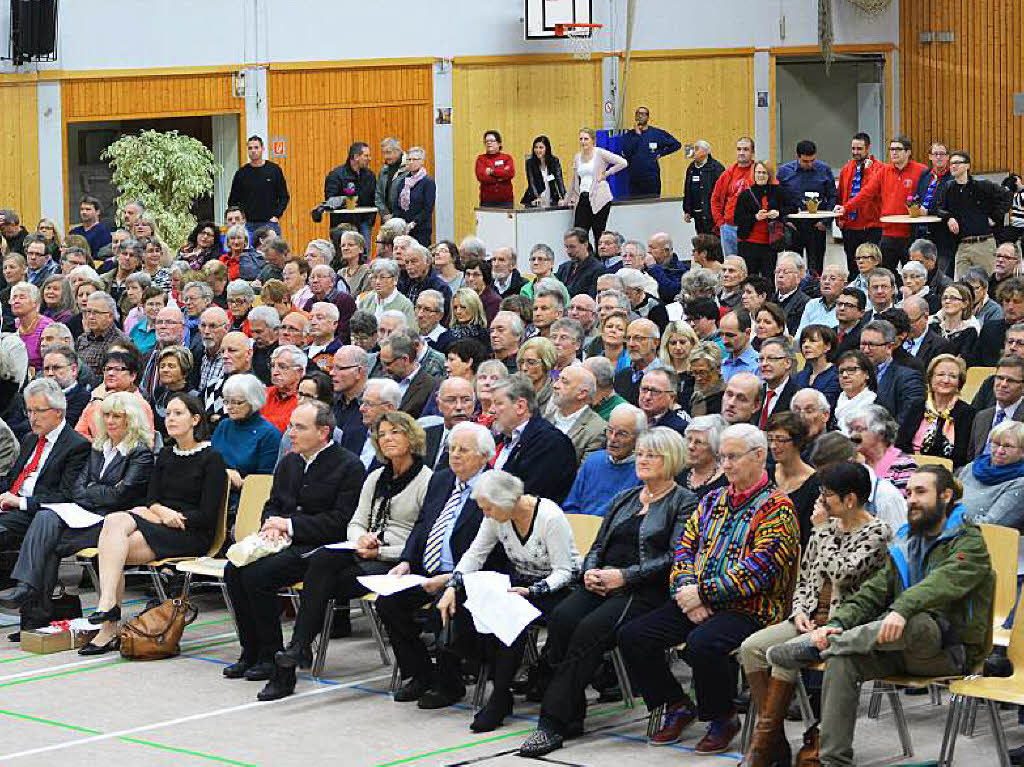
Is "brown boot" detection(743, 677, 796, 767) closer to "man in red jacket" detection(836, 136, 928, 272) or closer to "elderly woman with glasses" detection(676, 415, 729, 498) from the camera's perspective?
"elderly woman with glasses" detection(676, 415, 729, 498)

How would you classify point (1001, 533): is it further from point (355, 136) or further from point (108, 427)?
point (355, 136)

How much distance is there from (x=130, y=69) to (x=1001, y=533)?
48.5 feet

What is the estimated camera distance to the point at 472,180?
21.0 metres

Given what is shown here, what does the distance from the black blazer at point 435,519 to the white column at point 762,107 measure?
50.6ft

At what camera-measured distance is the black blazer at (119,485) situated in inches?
336

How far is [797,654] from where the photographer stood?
5.88 meters

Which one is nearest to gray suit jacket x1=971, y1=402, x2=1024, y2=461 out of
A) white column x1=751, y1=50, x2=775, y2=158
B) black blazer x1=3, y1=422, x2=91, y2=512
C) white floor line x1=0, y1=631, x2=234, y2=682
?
white floor line x1=0, y1=631, x2=234, y2=682

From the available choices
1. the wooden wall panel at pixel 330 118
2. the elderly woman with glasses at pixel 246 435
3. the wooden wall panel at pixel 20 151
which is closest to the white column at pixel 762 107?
the wooden wall panel at pixel 330 118

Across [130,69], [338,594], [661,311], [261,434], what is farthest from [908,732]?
[130,69]

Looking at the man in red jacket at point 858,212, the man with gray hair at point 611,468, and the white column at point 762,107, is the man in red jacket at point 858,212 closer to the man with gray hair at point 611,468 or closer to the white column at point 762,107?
the white column at point 762,107

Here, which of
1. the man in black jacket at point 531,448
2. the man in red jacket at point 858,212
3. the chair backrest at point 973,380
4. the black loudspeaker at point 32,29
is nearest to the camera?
the man in black jacket at point 531,448

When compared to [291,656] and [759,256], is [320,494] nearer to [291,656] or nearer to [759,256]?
[291,656]

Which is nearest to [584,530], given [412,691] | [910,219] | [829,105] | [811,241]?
[412,691]

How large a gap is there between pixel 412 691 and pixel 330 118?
13972 mm
